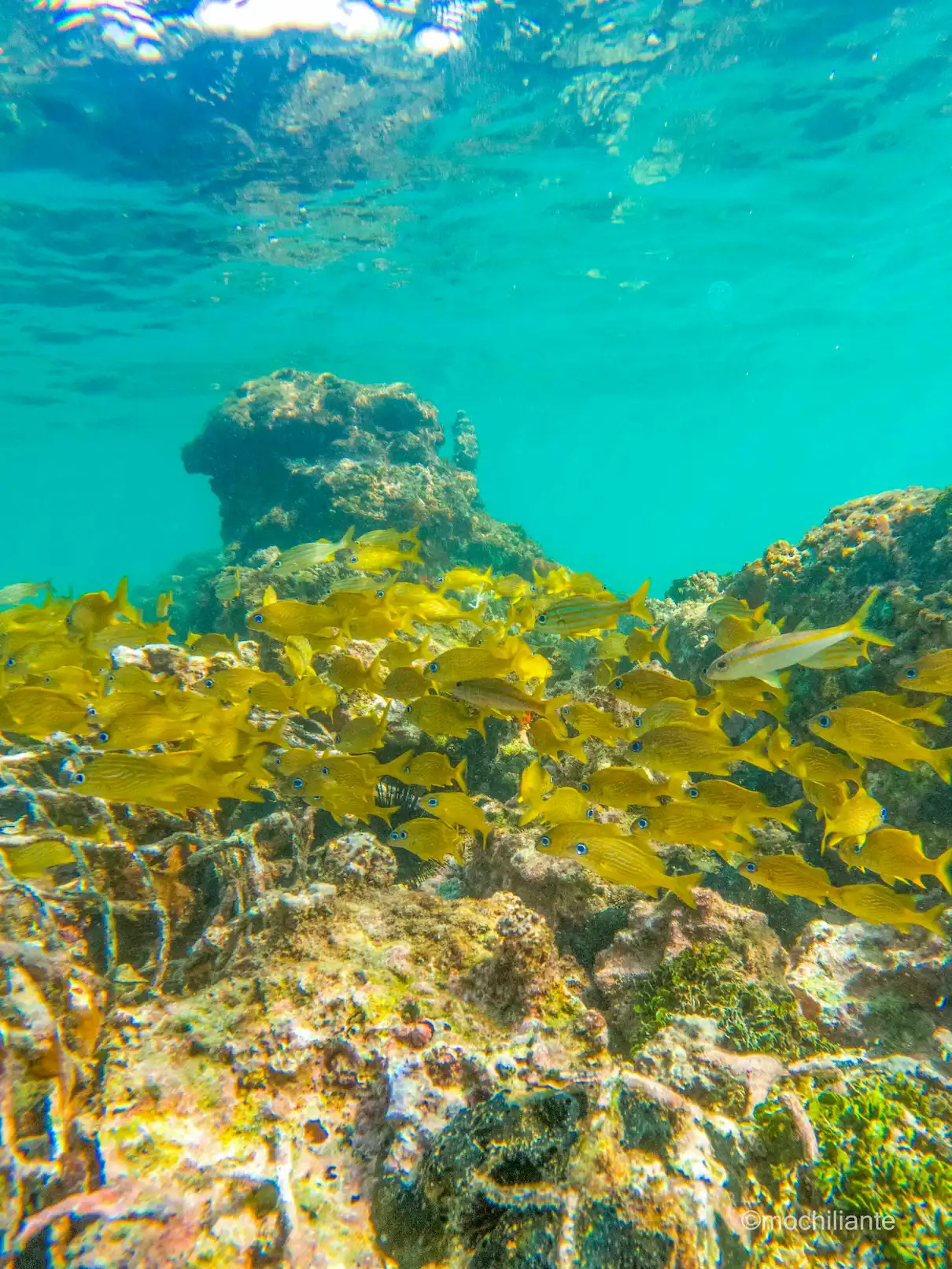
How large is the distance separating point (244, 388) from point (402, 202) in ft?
32.8

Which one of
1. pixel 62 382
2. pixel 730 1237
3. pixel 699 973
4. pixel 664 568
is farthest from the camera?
pixel 664 568

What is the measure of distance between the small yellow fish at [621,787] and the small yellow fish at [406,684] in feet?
4.06

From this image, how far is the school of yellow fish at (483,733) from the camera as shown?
3.10m

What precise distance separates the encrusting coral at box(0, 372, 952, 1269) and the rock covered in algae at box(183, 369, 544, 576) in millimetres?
9391

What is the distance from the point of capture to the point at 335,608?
157 inches

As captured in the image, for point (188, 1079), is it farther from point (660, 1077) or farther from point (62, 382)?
point (62, 382)

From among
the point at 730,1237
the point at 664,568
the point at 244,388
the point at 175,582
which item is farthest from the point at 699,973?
the point at 664,568

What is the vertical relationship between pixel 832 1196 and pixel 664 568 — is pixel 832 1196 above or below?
below

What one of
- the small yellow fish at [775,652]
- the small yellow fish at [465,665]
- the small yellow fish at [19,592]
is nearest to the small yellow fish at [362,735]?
the small yellow fish at [465,665]

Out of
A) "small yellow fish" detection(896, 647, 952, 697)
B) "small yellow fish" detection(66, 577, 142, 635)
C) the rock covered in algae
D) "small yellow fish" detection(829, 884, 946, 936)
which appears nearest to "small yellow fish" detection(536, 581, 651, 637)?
"small yellow fish" detection(896, 647, 952, 697)

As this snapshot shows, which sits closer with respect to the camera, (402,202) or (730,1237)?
(730,1237)

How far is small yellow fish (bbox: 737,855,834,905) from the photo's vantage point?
305 cm

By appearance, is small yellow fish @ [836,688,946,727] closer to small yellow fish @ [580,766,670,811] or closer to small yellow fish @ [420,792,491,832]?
small yellow fish @ [580,766,670,811]

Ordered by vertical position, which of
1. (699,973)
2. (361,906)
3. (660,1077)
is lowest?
(660,1077)
